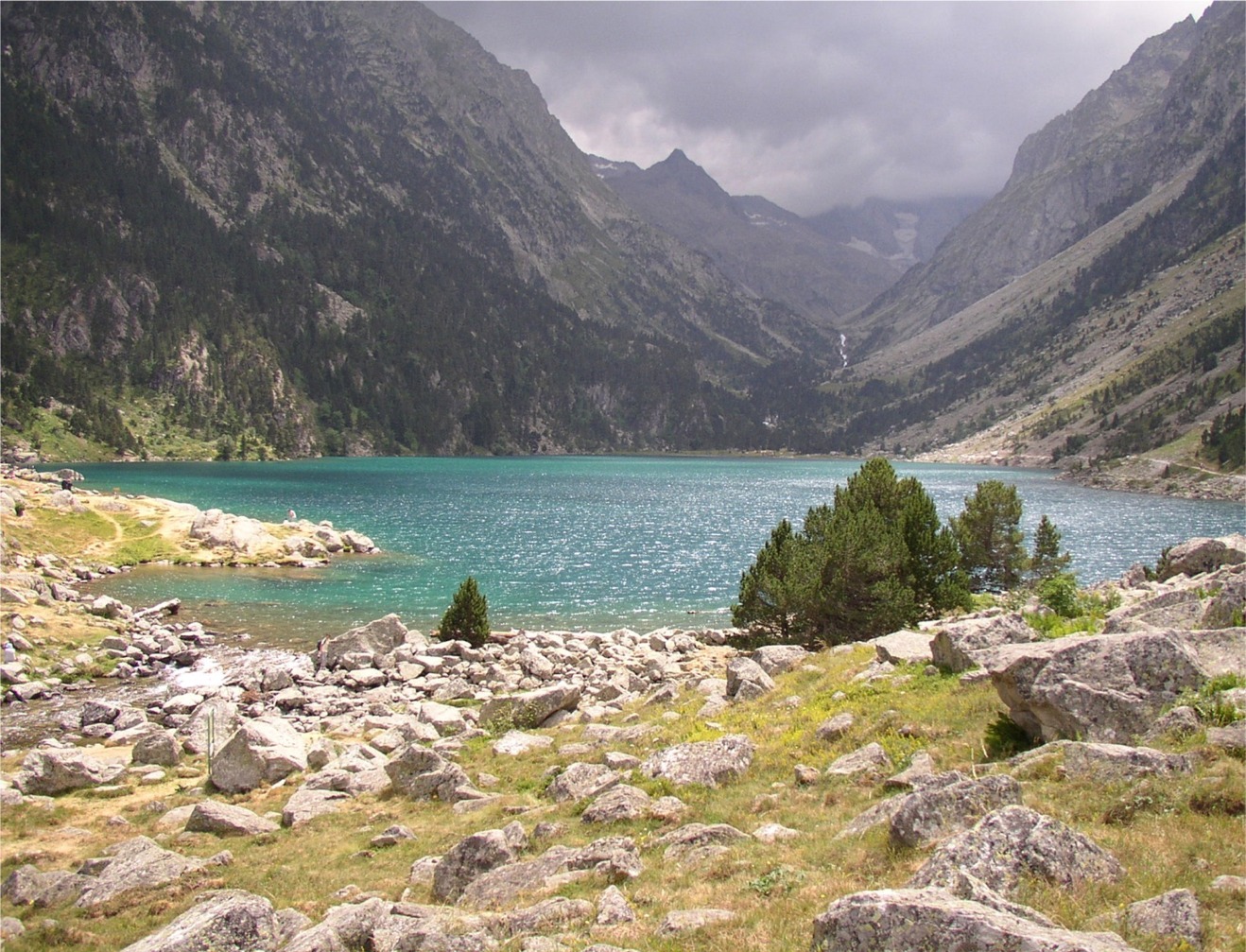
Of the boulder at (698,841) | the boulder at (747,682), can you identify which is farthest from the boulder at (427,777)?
the boulder at (747,682)

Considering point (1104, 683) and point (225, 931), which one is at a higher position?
point (1104, 683)

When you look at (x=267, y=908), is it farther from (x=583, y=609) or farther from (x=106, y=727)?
(x=583, y=609)

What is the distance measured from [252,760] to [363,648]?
17.2m

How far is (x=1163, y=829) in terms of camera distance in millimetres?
9344

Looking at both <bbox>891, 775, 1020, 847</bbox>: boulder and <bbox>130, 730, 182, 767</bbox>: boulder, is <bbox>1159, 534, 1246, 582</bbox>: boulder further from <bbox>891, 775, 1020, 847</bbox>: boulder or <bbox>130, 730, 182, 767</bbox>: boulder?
<bbox>130, 730, 182, 767</bbox>: boulder

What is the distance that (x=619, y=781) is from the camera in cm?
1711

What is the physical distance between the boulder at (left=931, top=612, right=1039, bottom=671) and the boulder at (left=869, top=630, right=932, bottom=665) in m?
1.71

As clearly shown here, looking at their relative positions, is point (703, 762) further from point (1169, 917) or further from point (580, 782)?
point (1169, 917)

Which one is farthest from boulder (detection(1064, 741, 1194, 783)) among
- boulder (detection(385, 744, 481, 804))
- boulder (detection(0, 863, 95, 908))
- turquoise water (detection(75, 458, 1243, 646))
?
turquoise water (detection(75, 458, 1243, 646))

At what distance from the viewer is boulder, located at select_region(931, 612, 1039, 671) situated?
19531mm

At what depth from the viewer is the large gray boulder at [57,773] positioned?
20.9 metres

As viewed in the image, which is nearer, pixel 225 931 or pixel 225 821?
pixel 225 931

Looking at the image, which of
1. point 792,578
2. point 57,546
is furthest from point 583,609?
point 57,546

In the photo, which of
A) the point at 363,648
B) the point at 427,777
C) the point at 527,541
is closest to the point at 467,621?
the point at 363,648
